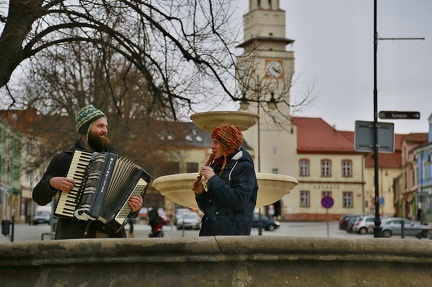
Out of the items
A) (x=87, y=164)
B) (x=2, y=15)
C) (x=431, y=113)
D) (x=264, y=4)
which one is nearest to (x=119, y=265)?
(x=87, y=164)

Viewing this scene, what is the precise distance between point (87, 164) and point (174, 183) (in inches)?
220

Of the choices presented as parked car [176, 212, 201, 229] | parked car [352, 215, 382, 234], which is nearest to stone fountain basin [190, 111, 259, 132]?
parked car [352, 215, 382, 234]

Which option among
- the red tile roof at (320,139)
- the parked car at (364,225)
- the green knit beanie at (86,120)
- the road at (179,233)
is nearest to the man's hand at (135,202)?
the green knit beanie at (86,120)

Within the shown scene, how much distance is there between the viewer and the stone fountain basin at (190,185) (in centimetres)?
1197

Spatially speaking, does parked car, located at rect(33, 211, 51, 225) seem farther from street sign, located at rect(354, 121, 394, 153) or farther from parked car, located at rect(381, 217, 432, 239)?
street sign, located at rect(354, 121, 394, 153)

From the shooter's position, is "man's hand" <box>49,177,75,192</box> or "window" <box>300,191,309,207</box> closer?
"man's hand" <box>49,177,75,192</box>

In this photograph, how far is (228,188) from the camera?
22.1 feet

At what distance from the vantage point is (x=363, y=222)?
2360 inches

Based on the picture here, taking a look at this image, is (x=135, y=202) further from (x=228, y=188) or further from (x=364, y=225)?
(x=364, y=225)

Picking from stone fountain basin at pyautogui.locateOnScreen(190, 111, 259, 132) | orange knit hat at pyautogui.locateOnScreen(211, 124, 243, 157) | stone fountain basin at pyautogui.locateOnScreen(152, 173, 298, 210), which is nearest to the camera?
orange knit hat at pyautogui.locateOnScreen(211, 124, 243, 157)

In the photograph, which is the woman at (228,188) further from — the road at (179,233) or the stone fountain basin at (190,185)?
the road at (179,233)

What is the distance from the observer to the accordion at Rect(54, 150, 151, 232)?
6508mm

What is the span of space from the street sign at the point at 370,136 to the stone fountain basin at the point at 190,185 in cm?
1081

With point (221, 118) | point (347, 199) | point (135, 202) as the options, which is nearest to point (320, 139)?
point (347, 199)
